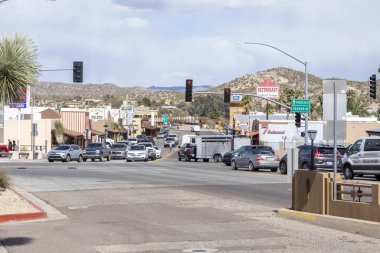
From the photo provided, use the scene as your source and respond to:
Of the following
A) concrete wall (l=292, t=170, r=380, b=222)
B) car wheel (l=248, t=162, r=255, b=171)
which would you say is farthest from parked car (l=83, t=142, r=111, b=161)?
concrete wall (l=292, t=170, r=380, b=222)

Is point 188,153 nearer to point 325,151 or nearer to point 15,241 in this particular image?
point 325,151

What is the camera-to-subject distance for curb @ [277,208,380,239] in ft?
45.8

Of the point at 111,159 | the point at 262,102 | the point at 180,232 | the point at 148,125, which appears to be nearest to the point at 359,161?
the point at 180,232

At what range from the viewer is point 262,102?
633ft

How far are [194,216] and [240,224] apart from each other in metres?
1.98

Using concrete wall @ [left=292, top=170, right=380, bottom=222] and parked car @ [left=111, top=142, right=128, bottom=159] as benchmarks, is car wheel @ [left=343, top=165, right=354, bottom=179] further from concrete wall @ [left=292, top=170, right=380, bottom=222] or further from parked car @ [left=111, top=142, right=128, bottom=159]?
parked car @ [left=111, top=142, right=128, bottom=159]

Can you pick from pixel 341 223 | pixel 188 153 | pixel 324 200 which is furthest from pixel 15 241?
pixel 188 153

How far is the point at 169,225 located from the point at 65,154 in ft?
144

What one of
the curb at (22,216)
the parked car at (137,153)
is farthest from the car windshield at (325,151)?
the parked car at (137,153)

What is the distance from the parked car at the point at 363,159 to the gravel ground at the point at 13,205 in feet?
57.3

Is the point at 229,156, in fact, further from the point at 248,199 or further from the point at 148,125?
the point at 148,125

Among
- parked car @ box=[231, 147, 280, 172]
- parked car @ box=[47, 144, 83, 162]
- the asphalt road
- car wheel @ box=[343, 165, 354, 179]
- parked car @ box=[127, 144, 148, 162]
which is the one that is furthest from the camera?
parked car @ box=[127, 144, 148, 162]

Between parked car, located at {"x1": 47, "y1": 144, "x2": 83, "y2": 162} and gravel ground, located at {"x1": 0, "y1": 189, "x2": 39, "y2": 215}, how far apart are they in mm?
37241

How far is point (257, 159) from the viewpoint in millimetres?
43250
